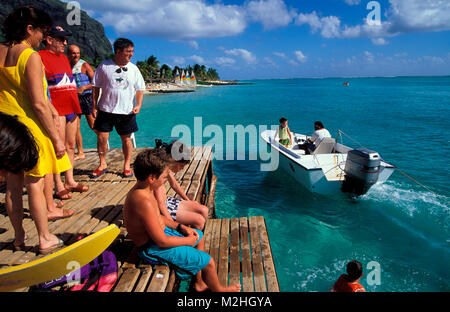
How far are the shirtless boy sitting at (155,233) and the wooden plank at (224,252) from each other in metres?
Result: 0.27

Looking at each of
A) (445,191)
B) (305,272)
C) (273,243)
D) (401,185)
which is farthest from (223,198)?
(445,191)

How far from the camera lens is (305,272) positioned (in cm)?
465

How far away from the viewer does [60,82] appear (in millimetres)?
3627

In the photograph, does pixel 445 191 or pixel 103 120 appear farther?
pixel 445 191

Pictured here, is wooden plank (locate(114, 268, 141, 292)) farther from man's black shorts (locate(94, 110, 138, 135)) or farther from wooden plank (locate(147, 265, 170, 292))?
man's black shorts (locate(94, 110, 138, 135))

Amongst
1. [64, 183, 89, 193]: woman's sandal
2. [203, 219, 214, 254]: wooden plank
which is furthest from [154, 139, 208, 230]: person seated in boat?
[64, 183, 89, 193]: woman's sandal

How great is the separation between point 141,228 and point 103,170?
300 cm

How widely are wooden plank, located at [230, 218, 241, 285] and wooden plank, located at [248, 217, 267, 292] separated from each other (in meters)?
0.18

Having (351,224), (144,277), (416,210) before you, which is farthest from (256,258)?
(416,210)

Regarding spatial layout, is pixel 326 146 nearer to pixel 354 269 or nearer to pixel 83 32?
pixel 354 269

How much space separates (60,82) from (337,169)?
630 cm

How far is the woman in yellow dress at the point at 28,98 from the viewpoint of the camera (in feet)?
7.59

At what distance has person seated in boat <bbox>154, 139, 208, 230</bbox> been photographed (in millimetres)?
2861
